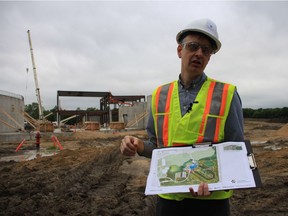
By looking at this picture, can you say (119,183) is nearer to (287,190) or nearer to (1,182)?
(1,182)

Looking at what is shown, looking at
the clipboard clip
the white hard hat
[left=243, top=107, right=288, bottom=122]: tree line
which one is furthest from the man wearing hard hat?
[left=243, top=107, right=288, bottom=122]: tree line

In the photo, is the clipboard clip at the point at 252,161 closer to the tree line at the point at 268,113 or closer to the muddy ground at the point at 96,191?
the muddy ground at the point at 96,191

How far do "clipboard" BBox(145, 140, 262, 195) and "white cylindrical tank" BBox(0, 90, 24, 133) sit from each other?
2380 cm

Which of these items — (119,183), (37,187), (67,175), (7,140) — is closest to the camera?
(37,187)

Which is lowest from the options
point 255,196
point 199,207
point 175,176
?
point 255,196

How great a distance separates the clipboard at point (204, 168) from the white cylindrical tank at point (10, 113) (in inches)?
937

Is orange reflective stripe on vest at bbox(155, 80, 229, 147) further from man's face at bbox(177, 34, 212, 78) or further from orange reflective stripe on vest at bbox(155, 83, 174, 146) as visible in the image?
man's face at bbox(177, 34, 212, 78)

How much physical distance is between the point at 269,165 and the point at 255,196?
360cm

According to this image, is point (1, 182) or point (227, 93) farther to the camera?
point (1, 182)

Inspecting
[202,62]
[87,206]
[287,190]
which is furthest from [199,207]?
[287,190]

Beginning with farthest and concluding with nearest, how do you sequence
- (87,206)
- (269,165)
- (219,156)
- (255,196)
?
1. (269,165)
2. (255,196)
3. (87,206)
4. (219,156)

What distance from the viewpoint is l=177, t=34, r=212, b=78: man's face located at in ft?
5.81

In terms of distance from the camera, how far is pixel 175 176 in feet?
5.09

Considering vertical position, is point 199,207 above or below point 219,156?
below
